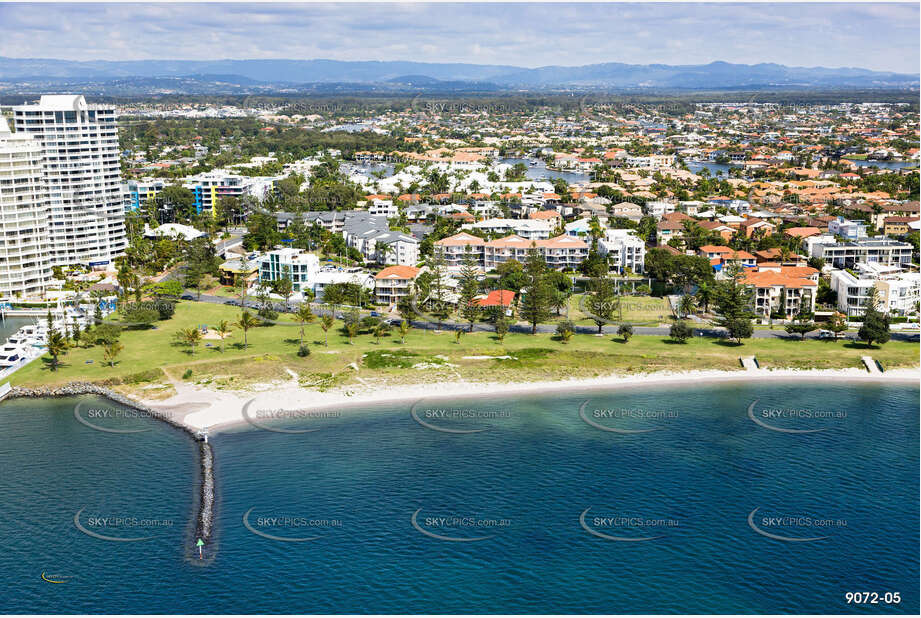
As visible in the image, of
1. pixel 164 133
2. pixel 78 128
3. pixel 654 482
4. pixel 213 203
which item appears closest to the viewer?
pixel 654 482

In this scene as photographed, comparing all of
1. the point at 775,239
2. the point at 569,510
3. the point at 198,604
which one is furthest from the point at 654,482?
the point at 775,239

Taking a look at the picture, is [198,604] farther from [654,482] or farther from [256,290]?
[256,290]

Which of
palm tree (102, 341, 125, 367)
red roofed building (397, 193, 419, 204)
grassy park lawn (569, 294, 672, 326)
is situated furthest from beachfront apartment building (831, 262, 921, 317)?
red roofed building (397, 193, 419, 204)
